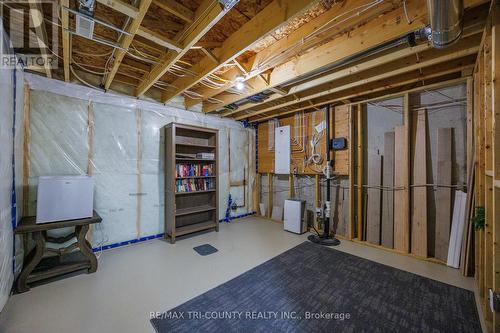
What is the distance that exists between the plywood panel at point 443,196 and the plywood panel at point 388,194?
1.79ft

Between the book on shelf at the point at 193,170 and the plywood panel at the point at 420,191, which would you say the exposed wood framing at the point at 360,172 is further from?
the book on shelf at the point at 193,170

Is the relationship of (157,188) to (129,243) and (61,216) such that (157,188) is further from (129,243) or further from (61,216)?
(61,216)

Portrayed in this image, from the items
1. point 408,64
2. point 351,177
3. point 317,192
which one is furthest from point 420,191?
point 408,64

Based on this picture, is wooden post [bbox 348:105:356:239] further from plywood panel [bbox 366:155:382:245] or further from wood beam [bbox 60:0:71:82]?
wood beam [bbox 60:0:71:82]

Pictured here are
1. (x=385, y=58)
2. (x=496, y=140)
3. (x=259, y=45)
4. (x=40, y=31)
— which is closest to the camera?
(x=496, y=140)

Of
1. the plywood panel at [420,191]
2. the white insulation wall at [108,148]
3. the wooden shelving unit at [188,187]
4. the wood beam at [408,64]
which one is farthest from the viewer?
the wooden shelving unit at [188,187]

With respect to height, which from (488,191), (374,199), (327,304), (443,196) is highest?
(488,191)

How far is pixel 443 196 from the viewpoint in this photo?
2.82 metres

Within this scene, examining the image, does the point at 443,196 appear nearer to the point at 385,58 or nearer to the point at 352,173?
the point at 352,173

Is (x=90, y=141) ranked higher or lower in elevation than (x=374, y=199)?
higher

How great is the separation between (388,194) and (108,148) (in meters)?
4.60

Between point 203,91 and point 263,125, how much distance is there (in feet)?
7.06

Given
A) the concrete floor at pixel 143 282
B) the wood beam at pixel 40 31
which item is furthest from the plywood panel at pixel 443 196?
the wood beam at pixel 40 31

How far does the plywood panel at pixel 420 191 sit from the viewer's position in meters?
2.92
